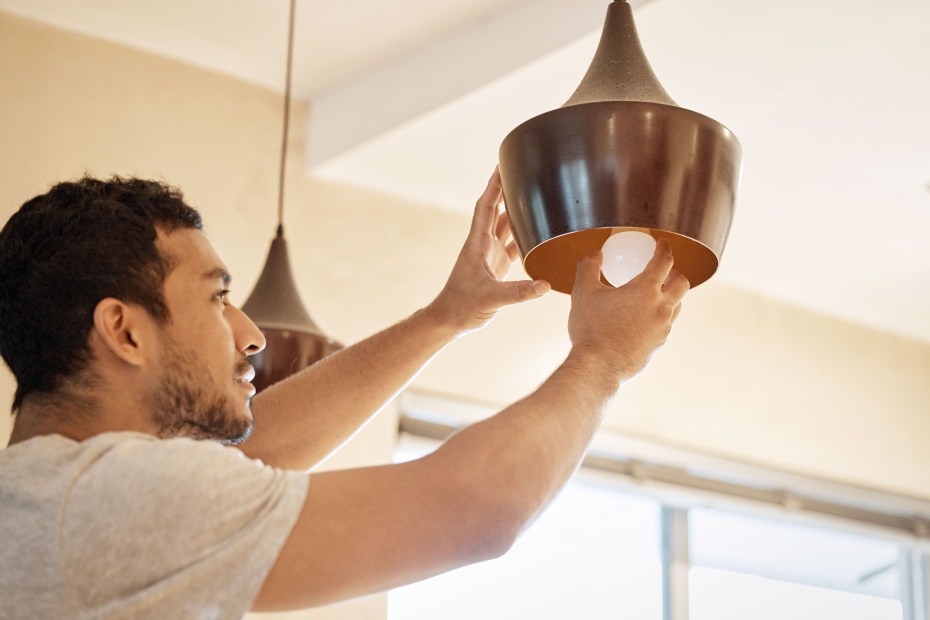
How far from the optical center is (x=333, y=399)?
1454mm

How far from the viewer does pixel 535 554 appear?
10.5ft

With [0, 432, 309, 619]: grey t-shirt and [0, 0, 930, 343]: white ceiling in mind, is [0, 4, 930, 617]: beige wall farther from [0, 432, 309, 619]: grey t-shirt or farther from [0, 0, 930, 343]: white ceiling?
[0, 432, 309, 619]: grey t-shirt

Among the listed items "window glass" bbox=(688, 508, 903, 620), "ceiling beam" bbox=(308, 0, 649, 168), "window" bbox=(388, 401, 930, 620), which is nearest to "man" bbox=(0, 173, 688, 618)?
"ceiling beam" bbox=(308, 0, 649, 168)

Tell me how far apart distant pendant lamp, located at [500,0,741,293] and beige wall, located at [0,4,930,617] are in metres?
1.68

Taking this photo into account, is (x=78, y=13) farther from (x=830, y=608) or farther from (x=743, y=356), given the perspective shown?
(x=830, y=608)

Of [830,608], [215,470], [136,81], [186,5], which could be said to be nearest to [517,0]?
[186,5]

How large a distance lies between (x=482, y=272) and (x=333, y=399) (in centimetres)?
27

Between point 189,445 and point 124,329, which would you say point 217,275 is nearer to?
point 124,329

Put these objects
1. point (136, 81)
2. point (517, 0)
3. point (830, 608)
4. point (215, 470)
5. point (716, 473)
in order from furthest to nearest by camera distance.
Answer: point (830, 608), point (716, 473), point (136, 81), point (517, 0), point (215, 470)

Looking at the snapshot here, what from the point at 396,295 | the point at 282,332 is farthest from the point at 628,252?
the point at 396,295

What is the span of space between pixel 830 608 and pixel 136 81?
2375 millimetres

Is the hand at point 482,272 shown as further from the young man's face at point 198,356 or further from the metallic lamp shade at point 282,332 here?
the metallic lamp shade at point 282,332

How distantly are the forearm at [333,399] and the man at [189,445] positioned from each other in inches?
6.3

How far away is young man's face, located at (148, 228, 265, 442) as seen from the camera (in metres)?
1.12
